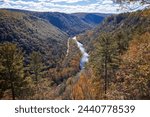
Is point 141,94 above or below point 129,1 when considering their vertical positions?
below

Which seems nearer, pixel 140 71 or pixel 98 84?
pixel 140 71

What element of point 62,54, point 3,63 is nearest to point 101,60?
point 3,63

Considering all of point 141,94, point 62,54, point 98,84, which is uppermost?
point 141,94

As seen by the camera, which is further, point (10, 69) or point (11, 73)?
point (11, 73)

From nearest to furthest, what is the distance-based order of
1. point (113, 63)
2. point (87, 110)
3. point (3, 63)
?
1. point (87, 110)
2. point (3, 63)
3. point (113, 63)

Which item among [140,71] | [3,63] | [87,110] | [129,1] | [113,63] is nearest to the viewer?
[87,110]

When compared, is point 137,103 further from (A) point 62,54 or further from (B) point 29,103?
(A) point 62,54

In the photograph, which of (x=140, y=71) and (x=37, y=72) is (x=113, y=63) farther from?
(x=140, y=71)

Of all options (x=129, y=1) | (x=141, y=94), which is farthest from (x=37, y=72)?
(x=129, y=1)

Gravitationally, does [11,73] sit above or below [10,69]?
below
